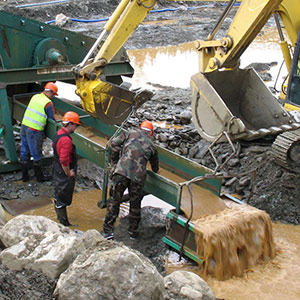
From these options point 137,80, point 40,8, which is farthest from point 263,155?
point 40,8

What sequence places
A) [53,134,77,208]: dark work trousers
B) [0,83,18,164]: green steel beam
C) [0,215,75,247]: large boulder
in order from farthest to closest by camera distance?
[0,83,18,164]: green steel beam, [53,134,77,208]: dark work trousers, [0,215,75,247]: large boulder

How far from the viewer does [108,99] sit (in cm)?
791

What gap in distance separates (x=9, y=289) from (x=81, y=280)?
662 millimetres

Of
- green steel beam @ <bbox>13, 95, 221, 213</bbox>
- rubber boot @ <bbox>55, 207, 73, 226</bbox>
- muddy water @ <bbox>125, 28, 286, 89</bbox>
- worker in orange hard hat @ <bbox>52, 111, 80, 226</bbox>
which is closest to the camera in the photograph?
green steel beam @ <bbox>13, 95, 221, 213</bbox>

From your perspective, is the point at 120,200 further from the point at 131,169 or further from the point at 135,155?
the point at 135,155

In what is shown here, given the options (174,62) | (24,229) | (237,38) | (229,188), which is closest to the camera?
(24,229)

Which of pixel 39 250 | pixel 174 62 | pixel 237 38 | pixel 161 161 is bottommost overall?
pixel 174 62

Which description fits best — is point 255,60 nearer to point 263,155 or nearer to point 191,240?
point 263,155

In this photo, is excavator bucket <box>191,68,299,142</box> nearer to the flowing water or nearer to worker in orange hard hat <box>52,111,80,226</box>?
the flowing water

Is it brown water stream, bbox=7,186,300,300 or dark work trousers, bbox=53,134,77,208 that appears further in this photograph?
dark work trousers, bbox=53,134,77,208

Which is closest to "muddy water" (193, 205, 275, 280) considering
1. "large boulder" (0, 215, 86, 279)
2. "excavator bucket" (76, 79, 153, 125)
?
"large boulder" (0, 215, 86, 279)

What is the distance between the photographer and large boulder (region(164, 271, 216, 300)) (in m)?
4.40

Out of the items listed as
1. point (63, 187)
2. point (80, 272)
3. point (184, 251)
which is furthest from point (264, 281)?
point (63, 187)

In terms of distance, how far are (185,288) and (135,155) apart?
2.28 meters
